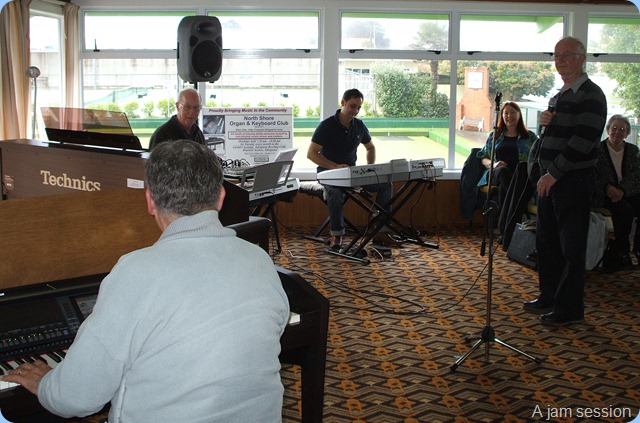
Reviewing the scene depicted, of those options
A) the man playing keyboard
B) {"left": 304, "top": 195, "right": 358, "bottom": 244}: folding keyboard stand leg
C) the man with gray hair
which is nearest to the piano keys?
the man playing keyboard

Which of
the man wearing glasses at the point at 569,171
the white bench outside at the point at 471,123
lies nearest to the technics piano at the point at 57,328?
the man wearing glasses at the point at 569,171

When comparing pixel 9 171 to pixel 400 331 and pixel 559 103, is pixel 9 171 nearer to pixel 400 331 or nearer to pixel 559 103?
pixel 400 331

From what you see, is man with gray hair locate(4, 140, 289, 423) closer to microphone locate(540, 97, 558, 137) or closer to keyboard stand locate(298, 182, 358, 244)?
microphone locate(540, 97, 558, 137)

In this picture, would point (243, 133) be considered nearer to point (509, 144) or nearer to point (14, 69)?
point (14, 69)

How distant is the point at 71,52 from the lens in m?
8.22

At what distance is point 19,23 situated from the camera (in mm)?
7129

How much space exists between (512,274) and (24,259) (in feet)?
15.7

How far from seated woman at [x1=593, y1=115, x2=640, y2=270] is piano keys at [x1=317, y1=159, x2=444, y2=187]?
1.43 meters

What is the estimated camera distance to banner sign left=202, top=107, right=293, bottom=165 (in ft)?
27.1

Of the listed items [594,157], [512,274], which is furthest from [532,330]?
[512,274]

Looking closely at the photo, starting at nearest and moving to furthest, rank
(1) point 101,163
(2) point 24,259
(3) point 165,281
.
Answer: (3) point 165,281 → (2) point 24,259 → (1) point 101,163

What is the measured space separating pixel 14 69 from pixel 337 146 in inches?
119

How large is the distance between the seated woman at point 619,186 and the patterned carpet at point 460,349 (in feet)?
0.93

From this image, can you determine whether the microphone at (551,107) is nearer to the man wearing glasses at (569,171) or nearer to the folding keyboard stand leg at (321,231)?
the man wearing glasses at (569,171)
